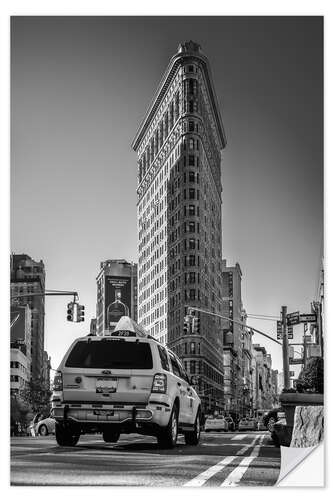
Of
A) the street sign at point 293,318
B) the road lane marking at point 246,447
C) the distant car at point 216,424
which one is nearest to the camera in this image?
the road lane marking at point 246,447

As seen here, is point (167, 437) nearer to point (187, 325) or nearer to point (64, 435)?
point (64, 435)

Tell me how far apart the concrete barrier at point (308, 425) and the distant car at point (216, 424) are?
290 centimetres

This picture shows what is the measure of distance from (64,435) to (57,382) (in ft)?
2.18

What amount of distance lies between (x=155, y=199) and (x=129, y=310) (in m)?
1.73

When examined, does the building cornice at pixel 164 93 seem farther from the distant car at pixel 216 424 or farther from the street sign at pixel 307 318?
the distant car at pixel 216 424

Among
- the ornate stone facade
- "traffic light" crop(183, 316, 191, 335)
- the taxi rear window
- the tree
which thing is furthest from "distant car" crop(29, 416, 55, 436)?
the tree

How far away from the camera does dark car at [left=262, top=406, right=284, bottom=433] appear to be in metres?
10.3

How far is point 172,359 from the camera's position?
9.55 meters

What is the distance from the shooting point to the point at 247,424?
40.2 feet

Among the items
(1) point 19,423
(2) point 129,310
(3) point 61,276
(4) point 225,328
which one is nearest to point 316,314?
(4) point 225,328

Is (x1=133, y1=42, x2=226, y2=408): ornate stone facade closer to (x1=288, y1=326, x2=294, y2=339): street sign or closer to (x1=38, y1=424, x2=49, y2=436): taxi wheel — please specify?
(x1=288, y1=326, x2=294, y2=339): street sign

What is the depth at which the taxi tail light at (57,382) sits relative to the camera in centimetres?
867

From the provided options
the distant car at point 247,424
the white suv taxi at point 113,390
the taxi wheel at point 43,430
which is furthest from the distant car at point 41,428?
the distant car at point 247,424

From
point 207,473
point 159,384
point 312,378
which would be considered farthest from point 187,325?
point 207,473
